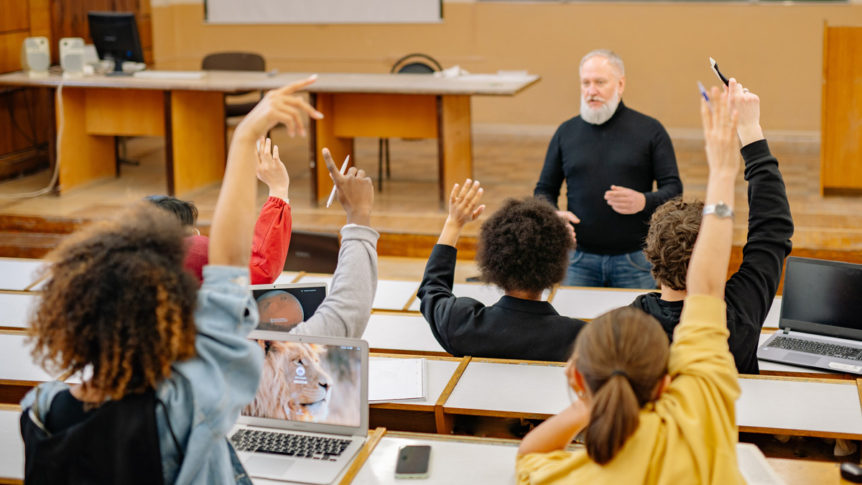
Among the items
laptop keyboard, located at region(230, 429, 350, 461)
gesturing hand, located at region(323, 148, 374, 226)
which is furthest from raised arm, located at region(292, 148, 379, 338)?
laptop keyboard, located at region(230, 429, 350, 461)

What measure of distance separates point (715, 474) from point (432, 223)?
408 centimetres

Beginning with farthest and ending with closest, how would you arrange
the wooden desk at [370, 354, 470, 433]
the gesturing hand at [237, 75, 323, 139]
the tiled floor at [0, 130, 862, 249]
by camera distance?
the tiled floor at [0, 130, 862, 249] < the wooden desk at [370, 354, 470, 433] < the gesturing hand at [237, 75, 323, 139]

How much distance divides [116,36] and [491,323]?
4.76 m

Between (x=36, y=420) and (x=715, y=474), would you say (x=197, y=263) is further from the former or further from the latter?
(x=715, y=474)

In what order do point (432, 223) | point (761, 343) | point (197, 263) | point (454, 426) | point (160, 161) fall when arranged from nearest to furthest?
point (197, 263) < point (454, 426) < point (761, 343) < point (432, 223) < point (160, 161)

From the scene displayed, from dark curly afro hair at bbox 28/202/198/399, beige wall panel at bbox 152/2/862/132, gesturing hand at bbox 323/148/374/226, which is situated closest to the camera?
dark curly afro hair at bbox 28/202/198/399

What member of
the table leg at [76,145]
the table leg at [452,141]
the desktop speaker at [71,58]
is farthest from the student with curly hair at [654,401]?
the desktop speaker at [71,58]

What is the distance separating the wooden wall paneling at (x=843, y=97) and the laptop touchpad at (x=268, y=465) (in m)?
4.56

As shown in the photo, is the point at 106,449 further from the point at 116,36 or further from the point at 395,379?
the point at 116,36

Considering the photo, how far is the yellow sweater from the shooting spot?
1.32 meters

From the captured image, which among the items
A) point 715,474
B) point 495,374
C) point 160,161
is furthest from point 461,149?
point 715,474

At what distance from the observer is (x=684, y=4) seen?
7555 millimetres

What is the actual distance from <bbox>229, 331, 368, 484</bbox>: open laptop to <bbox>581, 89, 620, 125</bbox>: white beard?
207 cm

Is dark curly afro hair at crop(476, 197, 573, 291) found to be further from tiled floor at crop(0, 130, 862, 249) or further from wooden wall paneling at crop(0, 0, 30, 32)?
wooden wall paneling at crop(0, 0, 30, 32)
